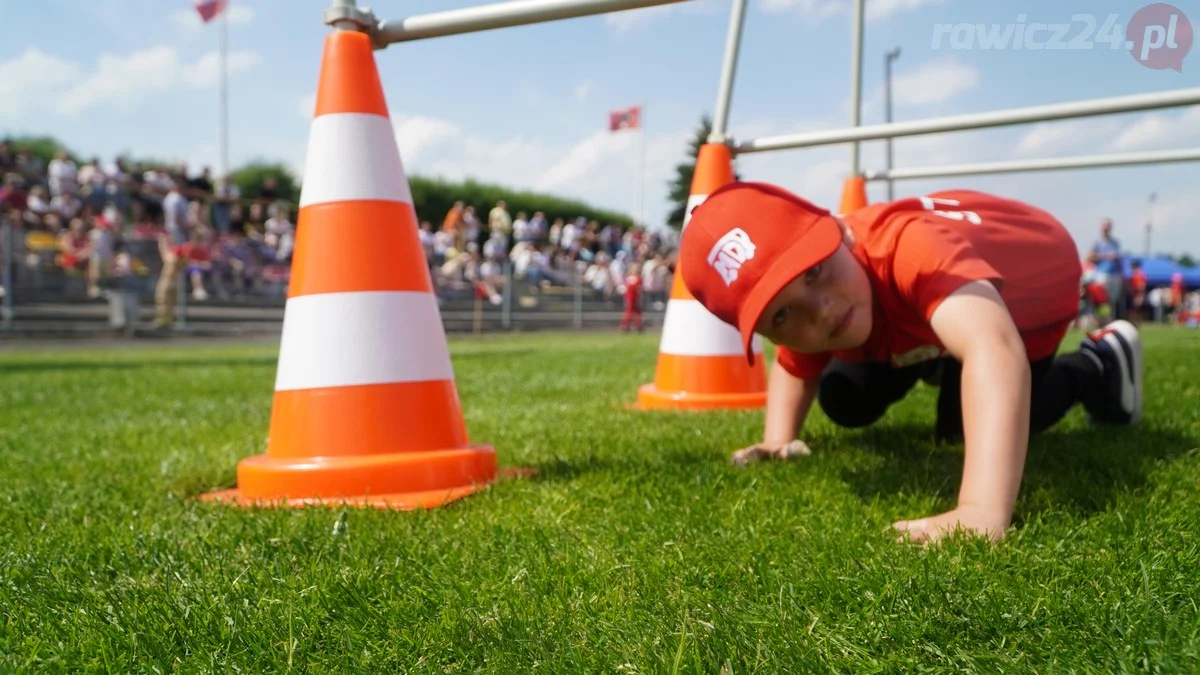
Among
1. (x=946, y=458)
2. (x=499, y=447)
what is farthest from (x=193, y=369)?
(x=946, y=458)

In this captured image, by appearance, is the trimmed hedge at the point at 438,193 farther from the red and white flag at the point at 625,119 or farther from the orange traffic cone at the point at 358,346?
the orange traffic cone at the point at 358,346

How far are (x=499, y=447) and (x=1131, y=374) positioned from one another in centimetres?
215

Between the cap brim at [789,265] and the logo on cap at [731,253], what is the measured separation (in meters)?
0.06

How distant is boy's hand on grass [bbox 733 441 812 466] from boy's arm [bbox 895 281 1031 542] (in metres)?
0.72

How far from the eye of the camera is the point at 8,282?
44.5 feet

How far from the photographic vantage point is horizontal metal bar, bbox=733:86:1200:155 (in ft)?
9.26

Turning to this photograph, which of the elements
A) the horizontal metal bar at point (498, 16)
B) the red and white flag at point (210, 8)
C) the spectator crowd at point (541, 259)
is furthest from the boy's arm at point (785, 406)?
the red and white flag at point (210, 8)

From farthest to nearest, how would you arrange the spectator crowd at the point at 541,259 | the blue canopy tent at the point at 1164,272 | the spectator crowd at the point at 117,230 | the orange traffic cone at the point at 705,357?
1. the blue canopy tent at the point at 1164,272
2. the spectator crowd at the point at 541,259
3. the spectator crowd at the point at 117,230
4. the orange traffic cone at the point at 705,357

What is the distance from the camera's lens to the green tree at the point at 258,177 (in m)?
42.5

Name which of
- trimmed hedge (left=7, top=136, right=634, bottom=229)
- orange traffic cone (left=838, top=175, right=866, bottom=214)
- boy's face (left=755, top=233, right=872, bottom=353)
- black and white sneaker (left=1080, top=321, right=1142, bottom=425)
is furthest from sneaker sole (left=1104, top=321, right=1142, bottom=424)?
trimmed hedge (left=7, top=136, right=634, bottom=229)

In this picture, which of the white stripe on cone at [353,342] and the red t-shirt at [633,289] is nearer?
the white stripe on cone at [353,342]

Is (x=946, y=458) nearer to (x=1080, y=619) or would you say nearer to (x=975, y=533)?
(x=975, y=533)

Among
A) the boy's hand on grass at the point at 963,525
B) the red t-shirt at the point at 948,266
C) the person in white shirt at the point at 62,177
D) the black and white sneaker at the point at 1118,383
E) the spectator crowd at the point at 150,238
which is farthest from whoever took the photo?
the person in white shirt at the point at 62,177

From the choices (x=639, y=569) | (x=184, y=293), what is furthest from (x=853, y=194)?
(x=184, y=293)
